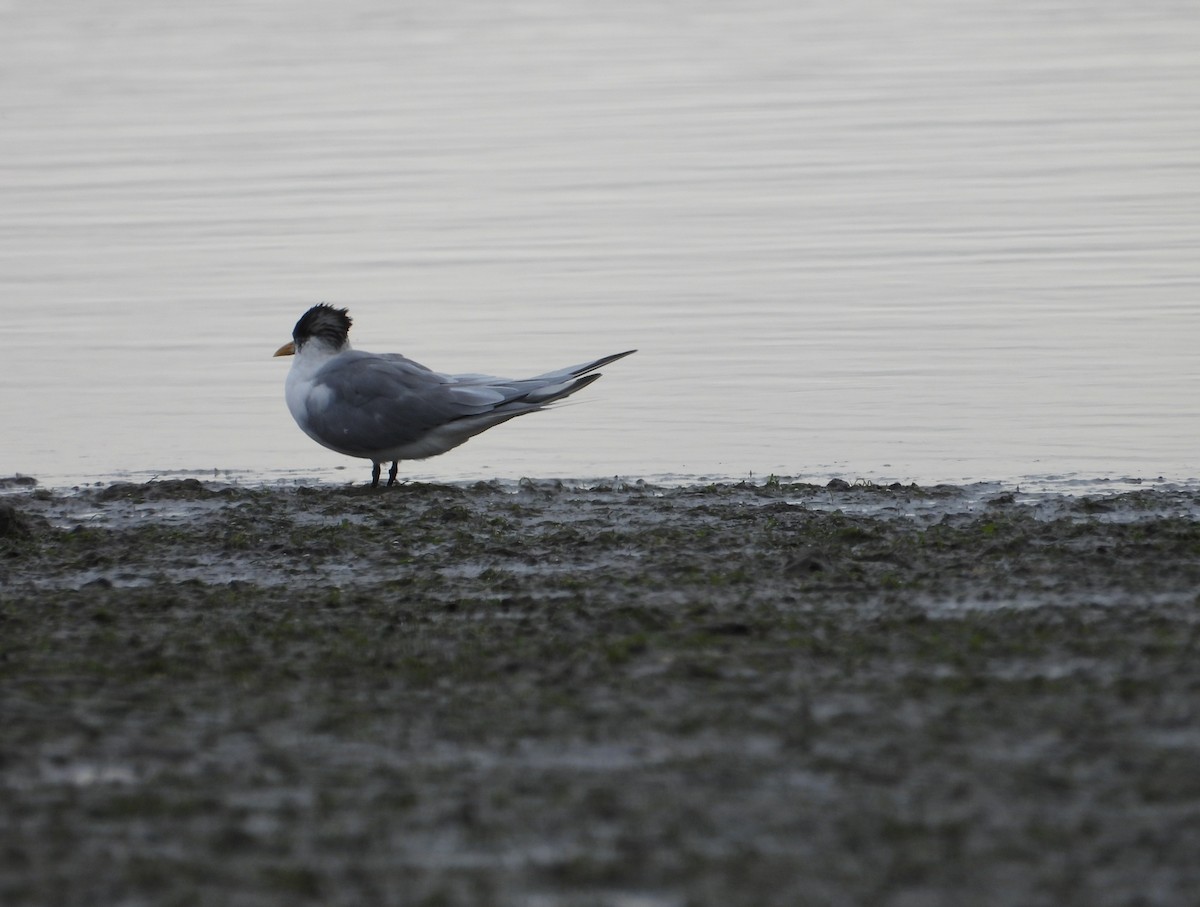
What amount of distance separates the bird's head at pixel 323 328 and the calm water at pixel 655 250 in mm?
718

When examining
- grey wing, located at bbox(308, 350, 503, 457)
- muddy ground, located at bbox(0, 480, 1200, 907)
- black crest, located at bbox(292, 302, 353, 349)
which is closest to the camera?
muddy ground, located at bbox(0, 480, 1200, 907)

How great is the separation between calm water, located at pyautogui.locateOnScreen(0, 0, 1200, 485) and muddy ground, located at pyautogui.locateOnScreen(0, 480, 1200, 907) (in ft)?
9.38

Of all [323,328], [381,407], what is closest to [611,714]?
[381,407]

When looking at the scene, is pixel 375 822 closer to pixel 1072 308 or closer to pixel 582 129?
pixel 1072 308

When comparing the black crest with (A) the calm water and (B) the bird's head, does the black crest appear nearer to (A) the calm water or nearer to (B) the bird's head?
(B) the bird's head

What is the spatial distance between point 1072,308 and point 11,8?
32576mm

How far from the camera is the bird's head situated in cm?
1003

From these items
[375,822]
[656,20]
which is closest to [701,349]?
[375,822]

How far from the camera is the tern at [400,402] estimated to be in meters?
9.45

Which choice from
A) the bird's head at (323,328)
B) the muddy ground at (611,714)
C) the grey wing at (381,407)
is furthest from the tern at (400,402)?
the muddy ground at (611,714)

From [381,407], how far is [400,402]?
9 cm

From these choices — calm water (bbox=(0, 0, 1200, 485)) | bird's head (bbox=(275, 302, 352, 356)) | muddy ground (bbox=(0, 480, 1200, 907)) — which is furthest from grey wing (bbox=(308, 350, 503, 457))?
muddy ground (bbox=(0, 480, 1200, 907))

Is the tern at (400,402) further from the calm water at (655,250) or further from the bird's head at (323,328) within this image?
the calm water at (655,250)

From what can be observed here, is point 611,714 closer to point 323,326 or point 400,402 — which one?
point 400,402
